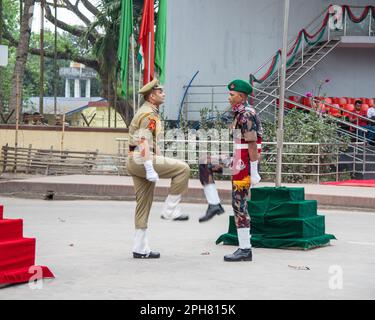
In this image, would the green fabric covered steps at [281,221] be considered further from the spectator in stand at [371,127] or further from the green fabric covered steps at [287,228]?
the spectator in stand at [371,127]

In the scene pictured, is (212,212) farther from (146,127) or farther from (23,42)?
(23,42)

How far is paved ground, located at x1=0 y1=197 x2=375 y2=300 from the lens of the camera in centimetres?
974

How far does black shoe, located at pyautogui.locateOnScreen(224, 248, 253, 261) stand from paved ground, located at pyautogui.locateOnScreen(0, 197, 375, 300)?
99mm

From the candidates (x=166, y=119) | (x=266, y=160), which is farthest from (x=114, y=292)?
(x=166, y=119)

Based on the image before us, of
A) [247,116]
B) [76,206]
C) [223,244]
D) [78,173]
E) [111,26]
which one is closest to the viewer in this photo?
[247,116]

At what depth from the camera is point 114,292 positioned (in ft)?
31.7

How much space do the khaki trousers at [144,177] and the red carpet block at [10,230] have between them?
2.03 metres

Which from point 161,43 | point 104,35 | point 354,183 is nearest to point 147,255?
point 354,183

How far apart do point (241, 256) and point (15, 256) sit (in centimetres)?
296

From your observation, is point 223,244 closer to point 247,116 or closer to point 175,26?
point 247,116

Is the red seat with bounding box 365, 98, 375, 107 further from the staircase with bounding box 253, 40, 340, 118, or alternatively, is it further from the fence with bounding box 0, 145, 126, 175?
the fence with bounding box 0, 145, 126, 175

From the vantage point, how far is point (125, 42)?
31.6 metres

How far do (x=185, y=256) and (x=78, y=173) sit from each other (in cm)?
1721

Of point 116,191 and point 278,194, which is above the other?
point 278,194
